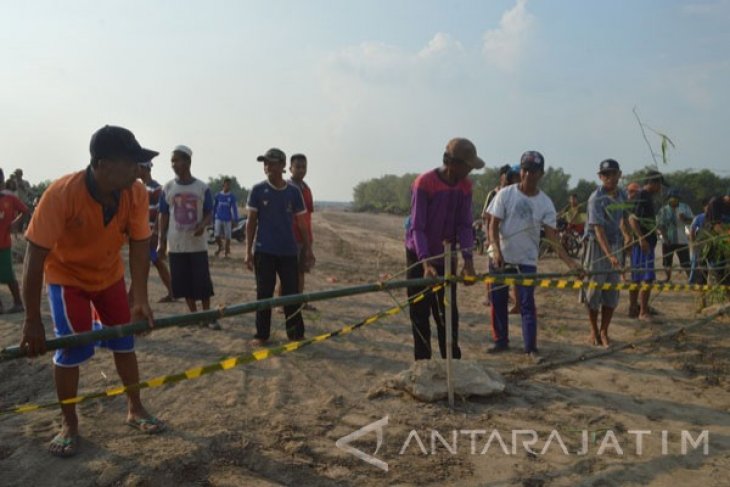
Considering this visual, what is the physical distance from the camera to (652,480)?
2.99 meters

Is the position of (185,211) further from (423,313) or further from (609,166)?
(609,166)

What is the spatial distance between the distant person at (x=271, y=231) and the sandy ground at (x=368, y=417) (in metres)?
0.57

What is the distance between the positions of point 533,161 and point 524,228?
609 millimetres

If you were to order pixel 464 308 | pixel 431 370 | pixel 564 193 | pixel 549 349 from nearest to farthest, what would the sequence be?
pixel 431 370 → pixel 549 349 → pixel 464 308 → pixel 564 193

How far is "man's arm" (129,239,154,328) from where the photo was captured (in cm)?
333

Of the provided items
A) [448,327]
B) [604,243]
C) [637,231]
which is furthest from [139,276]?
[637,231]

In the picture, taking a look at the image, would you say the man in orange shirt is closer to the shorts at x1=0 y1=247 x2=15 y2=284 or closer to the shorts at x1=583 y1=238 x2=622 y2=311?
the shorts at x1=583 y1=238 x2=622 y2=311

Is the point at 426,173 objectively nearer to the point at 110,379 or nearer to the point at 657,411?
the point at 657,411

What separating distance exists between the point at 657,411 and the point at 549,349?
1.65 metres

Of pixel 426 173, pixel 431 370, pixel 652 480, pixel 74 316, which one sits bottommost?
pixel 652 480

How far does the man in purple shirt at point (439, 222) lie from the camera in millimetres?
4324

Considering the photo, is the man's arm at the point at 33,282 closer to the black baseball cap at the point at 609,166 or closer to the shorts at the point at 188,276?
the shorts at the point at 188,276

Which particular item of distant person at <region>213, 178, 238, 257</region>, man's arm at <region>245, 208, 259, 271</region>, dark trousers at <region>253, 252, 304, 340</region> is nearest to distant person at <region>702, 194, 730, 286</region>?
dark trousers at <region>253, 252, 304, 340</region>

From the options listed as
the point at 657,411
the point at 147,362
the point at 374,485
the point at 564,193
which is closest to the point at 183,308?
the point at 147,362
